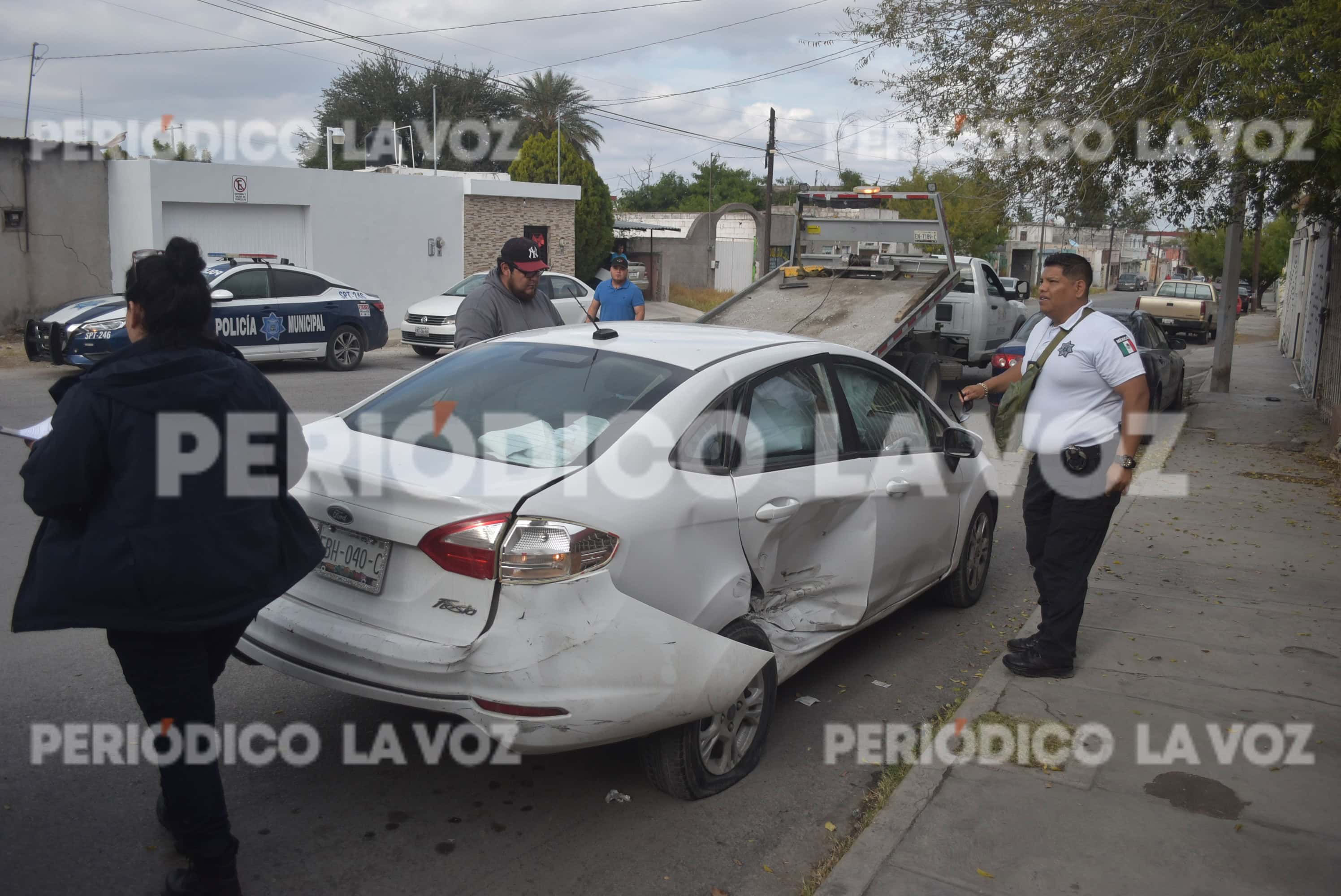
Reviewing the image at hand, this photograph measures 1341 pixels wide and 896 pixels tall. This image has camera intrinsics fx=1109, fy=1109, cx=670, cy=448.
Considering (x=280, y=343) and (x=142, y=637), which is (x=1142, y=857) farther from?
(x=280, y=343)

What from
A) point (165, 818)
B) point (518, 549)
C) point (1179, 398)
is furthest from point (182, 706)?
point (1179, 398)

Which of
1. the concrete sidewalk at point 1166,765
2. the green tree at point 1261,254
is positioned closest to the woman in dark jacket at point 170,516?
the concrete sidewalk at point 1166,765

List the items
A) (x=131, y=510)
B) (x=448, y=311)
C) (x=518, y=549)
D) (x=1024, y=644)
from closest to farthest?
(x=131, y=510) → (x=518, y=549) → (x=1024, y=644) → (x=448, y=311)

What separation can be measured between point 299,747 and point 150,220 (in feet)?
59.1

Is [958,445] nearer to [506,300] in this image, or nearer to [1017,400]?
[1017,400]

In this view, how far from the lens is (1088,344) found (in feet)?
16.5

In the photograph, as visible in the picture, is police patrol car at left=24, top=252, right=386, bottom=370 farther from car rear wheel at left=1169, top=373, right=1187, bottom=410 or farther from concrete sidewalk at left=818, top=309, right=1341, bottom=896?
car rear wheel at left=1169, top=373, right=1187, bottom=410

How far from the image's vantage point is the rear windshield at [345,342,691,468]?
3.81 m

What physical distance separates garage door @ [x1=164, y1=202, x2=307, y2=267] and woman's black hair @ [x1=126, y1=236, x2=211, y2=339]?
18506mm

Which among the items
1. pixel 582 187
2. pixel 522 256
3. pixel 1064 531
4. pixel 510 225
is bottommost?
pixel 1064 531

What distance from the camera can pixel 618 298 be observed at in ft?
34.7

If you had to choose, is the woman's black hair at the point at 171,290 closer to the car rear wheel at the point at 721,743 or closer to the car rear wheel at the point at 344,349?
the car rear wheel at the point at 721,743

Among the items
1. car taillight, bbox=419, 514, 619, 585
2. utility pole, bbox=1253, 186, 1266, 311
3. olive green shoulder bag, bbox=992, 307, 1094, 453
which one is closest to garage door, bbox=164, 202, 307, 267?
utility pole, bbox=1253, 186, 1266, 311

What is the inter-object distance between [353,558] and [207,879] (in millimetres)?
1009
